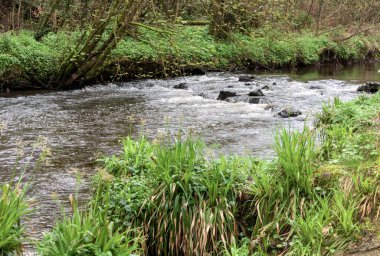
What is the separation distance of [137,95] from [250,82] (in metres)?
5.50

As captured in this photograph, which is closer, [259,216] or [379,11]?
[259,216]

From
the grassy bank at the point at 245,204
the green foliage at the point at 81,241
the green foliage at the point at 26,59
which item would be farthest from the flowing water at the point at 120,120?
the green foliage at the point at 81,241

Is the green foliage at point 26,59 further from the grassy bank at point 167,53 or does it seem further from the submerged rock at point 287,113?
the submerged rock at point 287,113

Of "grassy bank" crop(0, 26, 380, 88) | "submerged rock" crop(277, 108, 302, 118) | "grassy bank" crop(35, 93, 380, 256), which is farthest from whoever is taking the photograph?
"grassy bank" crop(0, 26, 380, 88)

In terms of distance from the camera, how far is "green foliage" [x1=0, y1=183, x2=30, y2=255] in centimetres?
349

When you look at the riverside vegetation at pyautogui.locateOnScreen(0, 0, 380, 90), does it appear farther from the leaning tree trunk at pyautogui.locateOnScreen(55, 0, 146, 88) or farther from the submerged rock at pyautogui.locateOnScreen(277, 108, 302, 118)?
Answer: the submerged rock at pyautogui.locateOnScreen(277, 108, 302, 118)

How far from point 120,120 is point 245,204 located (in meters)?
7.20

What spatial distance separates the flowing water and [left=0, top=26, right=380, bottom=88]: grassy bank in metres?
0.83

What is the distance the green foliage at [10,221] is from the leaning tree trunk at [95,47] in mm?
10789

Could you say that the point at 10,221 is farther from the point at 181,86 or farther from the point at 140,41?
the point at 181,86

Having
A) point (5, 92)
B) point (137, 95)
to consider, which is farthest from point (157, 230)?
point (5, 92)

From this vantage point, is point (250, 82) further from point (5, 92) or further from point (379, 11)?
point (379, 11)

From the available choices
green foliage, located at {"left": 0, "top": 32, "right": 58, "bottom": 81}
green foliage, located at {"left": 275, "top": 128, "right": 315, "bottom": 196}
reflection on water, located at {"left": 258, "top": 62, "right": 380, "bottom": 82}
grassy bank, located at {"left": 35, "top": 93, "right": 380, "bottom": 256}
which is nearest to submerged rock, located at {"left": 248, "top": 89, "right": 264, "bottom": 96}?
reflection on water, located at {"left": 258, "top": 62, "right": 380, "bottom": 82}

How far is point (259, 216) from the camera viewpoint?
4.83 metres
